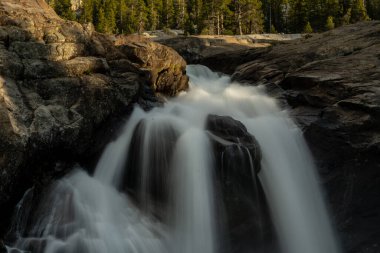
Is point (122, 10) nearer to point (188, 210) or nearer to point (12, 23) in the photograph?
point (12, 23)

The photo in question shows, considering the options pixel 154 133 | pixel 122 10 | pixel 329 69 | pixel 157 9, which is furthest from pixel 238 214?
pixel 157 9

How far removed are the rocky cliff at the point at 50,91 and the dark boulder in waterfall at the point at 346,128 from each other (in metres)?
7.86

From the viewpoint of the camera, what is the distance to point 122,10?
90.6m

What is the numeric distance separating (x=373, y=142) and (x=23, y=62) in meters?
13.9

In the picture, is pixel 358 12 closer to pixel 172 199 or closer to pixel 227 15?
pixel 227 15

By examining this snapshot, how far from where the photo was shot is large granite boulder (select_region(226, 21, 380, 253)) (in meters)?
13.3

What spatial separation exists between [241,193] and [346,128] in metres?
5.52

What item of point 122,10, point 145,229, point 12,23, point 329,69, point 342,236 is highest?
point 122,10

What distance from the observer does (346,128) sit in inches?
593

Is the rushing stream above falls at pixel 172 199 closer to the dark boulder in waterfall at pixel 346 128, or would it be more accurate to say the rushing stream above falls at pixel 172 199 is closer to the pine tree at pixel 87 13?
the dark boulder in waterfall at pixel 346 128

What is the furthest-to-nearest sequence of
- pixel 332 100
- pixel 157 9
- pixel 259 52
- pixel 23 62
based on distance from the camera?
pixel 157 9
pixel 259 52
pixel 332 100
pixel 23 62

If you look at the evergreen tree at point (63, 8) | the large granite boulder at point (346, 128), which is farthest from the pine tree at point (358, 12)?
the evergreen tree at point (63, 8)

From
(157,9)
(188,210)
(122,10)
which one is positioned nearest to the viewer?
(188,210)

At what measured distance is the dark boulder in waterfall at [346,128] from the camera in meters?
13.3
